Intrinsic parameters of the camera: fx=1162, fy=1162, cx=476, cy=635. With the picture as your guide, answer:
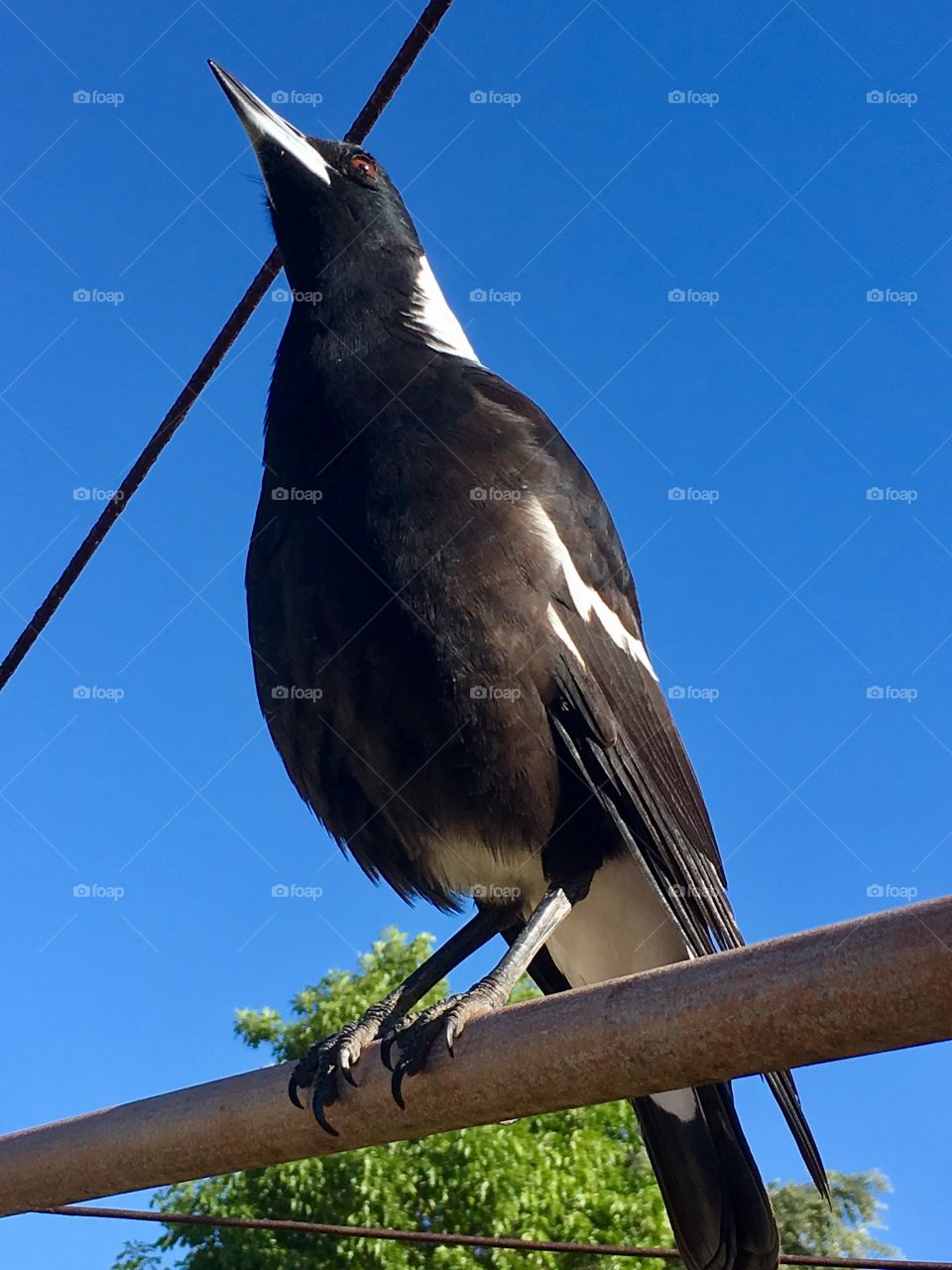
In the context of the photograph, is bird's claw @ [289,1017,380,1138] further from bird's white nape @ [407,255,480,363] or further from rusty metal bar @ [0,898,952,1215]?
bird's white nape @ [407,255,480,363]

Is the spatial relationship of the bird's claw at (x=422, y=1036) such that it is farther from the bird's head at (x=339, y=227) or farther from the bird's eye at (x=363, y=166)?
the bird's eye at (x=363, y=166)

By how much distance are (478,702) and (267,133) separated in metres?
1.88

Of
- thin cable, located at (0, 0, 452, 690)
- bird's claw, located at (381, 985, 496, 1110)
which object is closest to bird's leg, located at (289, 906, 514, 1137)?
bird's claw, located at (381, 985, 496, 1110)

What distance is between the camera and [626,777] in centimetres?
243

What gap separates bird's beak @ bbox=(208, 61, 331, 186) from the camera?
3145mm

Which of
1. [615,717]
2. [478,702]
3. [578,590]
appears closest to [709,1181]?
[615,717]

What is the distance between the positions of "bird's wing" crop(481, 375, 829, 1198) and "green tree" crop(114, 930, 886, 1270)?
411 inches

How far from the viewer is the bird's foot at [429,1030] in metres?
1.81

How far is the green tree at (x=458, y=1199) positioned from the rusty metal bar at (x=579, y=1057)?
11.0 meters

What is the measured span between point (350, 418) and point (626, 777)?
1014mm

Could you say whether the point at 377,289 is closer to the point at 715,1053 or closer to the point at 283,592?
the point at 283,592

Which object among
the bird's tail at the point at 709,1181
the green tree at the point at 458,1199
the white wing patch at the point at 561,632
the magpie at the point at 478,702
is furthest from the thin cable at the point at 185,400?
the green tree at the point at 458,1199

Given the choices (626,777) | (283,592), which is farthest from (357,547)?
(626,777)

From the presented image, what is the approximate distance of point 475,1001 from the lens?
2.05 meters
